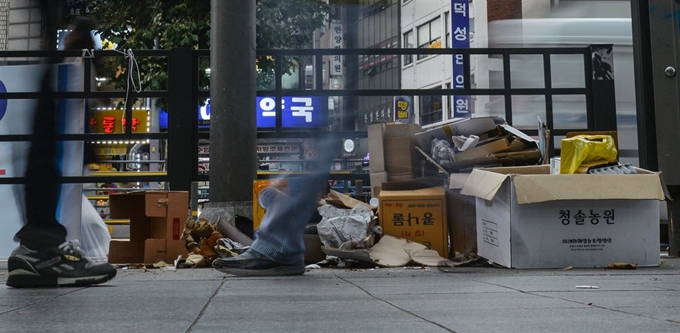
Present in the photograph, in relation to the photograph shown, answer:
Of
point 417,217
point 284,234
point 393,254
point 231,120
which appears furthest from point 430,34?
point 284,234

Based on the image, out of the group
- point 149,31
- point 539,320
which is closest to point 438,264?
point 539,320

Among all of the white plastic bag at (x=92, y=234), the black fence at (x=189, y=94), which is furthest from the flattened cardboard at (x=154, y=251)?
the white plastic bag at (x=92, y=234)

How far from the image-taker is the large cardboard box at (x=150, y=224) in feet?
20.3

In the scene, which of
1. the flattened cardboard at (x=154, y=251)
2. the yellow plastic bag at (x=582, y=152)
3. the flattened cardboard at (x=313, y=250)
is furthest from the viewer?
the flattened cardboard at (x=154, y=251)

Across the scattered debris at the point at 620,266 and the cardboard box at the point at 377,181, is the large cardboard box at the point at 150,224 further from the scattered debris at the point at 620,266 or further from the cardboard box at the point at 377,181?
the scattered debris at the point at 620,266

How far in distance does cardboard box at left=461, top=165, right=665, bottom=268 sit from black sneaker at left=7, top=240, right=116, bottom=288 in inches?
105

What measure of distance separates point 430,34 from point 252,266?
89.6 ft

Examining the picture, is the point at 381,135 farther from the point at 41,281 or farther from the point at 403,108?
the point at 41,281

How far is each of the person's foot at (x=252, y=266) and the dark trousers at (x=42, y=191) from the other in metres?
1.05

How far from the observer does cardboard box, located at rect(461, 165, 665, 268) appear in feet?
17.0

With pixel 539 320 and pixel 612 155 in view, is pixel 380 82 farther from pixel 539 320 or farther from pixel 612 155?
pixel 539 320

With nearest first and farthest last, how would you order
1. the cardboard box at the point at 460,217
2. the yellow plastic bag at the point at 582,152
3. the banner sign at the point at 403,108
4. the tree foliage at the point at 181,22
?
the yellow plastic bag at the point at 582,152, the cardboard box at the point at 460,217, the banner sign at the point at 403,108, the tree foliage at the point at 181,22

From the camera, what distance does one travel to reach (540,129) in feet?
20.5

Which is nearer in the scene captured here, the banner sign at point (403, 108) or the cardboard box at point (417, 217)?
the cardboard box at point (417, 217)
